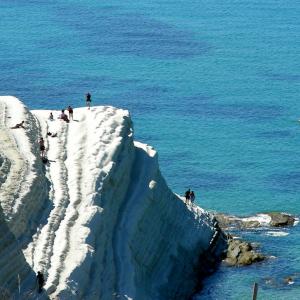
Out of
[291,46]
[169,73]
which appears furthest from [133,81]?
[291,46]

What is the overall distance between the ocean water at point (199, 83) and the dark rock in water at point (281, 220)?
1.22 metres

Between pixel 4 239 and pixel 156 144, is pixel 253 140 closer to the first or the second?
pixel 156 144

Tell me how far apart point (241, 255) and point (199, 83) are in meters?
51.2

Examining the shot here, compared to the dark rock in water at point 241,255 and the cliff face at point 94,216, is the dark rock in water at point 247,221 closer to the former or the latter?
the cliff face at point 94,216

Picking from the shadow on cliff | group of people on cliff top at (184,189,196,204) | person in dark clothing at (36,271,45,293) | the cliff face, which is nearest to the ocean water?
the cliff face

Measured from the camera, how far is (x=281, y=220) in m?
81.6

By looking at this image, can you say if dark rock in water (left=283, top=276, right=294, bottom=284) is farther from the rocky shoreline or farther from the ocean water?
the rocky shoreline

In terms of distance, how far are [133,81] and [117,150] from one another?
54.3 metres

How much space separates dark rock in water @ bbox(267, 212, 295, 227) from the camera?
3191 inches

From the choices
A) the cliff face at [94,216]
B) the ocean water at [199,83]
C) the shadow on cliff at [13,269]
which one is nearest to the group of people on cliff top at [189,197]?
the cliff face at [94,216]

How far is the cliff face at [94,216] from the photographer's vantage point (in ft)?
188

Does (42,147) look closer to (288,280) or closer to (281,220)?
(288,280)

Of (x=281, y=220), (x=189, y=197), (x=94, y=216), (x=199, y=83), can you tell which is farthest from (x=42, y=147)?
(x=199, y=83)

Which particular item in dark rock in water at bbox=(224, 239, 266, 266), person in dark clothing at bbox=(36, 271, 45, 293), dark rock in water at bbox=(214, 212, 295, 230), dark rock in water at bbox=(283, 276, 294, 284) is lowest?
dark rock in water at bbox=(283, 276, 294, 284)
